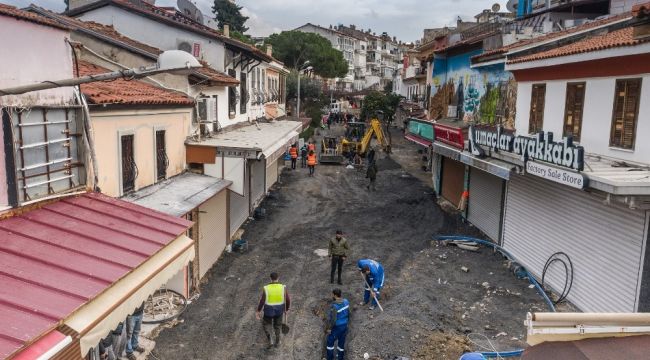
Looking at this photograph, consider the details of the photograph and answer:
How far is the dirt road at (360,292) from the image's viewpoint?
11.1 meters

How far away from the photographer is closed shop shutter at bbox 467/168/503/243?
19.0m

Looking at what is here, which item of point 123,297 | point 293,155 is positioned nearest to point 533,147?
point 123,297

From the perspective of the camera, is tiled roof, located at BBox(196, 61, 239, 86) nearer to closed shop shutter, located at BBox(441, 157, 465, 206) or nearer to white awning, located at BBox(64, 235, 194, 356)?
white awning, located at BBox(64, 235, 194, 356)

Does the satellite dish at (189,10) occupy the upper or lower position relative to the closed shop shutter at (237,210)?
upper

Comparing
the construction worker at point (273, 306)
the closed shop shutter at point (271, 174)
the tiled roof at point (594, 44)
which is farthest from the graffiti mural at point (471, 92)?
the construction worker at point (273, 306)

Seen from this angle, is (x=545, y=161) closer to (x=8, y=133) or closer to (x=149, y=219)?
(x=149, y=219)

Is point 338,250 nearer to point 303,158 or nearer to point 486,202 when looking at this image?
point 486,202

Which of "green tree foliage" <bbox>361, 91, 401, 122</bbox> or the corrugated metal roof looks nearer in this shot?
the corrugated metal roof

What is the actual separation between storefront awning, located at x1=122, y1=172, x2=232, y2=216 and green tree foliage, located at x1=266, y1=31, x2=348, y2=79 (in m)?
47.9

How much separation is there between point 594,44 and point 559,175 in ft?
11.9

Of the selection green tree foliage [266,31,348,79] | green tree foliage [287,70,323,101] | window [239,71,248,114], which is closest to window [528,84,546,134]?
window [239,71,248,114]

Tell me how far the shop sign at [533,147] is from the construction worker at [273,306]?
6.61 metres

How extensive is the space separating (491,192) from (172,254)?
1462cm

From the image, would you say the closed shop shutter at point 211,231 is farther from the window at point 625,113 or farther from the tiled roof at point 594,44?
the window at point 625,113
